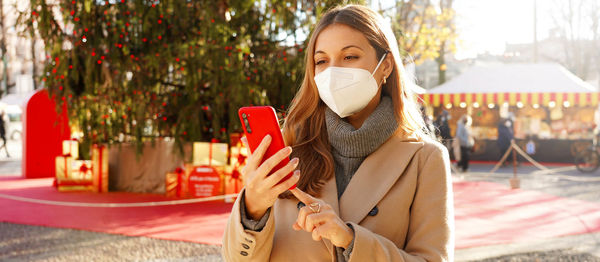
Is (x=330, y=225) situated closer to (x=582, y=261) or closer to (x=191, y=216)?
(x=582, y=261)

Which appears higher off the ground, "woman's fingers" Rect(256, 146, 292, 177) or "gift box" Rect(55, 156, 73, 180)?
"woman's fingers" Rect(256, 146, 292, 177)

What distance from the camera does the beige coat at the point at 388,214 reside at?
1.65 metres

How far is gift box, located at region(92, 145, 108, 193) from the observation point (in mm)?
10469

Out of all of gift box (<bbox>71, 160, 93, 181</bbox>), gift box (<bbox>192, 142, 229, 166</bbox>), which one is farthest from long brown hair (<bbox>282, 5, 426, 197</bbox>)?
gift box (<bbox>71, 160, 93, 181</bbox>)

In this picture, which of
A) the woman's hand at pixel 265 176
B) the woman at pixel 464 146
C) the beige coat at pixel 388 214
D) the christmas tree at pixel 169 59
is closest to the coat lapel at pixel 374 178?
the beige coat at pixel 388 214

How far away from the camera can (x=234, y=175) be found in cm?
920

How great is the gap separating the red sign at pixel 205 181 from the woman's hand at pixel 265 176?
7.92 meters

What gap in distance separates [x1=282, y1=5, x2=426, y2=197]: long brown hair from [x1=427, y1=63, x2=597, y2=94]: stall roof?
16733 millimetres

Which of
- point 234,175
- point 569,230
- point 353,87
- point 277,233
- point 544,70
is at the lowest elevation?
point 569,230

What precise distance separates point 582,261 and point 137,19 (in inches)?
298

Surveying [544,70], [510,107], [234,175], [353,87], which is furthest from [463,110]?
[353,87]

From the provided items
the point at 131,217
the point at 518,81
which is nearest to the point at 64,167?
the point at 131,217

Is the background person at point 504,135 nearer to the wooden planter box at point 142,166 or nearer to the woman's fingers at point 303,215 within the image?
the wooden planter box at point 142,166

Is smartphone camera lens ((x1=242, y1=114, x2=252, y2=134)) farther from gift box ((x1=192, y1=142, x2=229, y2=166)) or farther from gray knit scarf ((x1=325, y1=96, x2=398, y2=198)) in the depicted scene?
gift box ((x1=192, y1=142, x2=229, y2=166))
